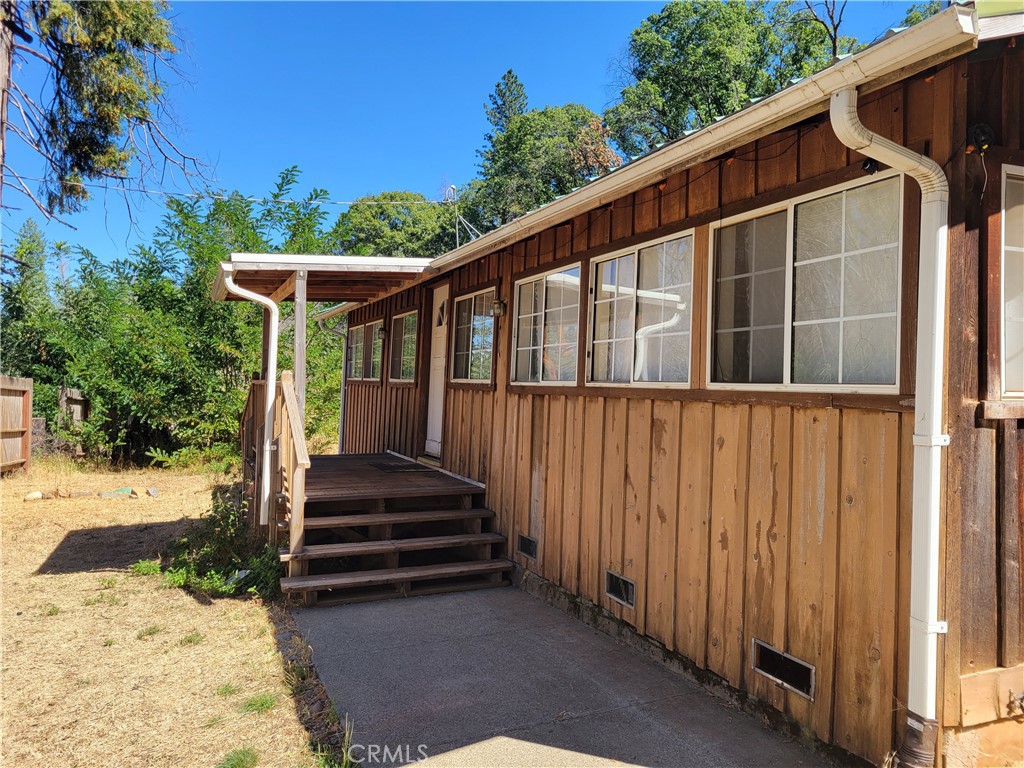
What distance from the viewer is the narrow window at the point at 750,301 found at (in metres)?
3.14

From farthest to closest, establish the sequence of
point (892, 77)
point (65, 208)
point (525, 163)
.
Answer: point (525, 163) → point (65, 208) → point (892, 77)

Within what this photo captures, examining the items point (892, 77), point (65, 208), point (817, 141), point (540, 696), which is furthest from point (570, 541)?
point (65, 208)

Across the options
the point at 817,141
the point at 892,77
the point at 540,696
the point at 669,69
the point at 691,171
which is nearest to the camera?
the point at 892,77

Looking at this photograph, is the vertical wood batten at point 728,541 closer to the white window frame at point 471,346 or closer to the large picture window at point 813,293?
the large picture window at point 813,293

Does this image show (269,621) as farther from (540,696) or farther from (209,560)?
(540,696)

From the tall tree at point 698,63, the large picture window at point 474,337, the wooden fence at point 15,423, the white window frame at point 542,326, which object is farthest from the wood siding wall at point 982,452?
the tall tree at point 698,63

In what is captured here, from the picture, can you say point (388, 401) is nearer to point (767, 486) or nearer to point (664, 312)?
point (664, 312)

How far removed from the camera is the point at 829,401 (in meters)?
A: 2.78

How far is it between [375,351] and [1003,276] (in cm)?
851

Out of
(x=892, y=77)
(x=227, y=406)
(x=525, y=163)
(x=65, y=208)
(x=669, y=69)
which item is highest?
(x=669, y=69)

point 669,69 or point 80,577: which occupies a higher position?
point 669,69

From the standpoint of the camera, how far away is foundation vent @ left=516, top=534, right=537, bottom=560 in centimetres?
528

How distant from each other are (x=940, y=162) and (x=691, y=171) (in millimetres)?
1503

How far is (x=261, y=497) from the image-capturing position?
5871mm
